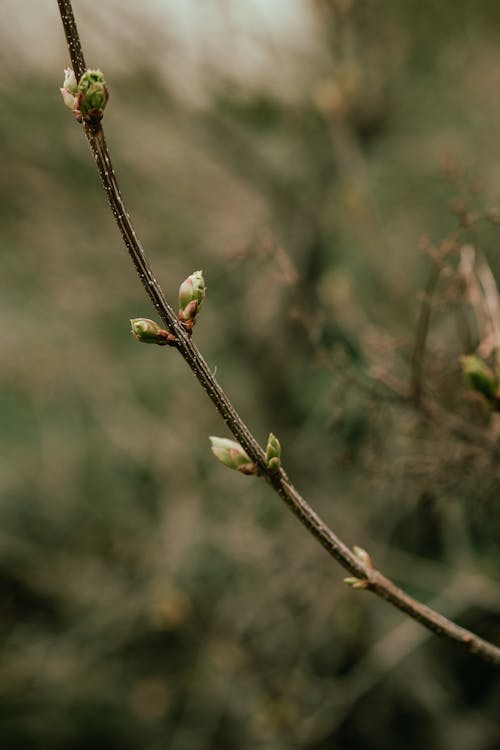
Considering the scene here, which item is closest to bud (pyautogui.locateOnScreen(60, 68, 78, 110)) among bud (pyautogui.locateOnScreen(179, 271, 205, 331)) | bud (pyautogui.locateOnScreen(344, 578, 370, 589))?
bud (pyautogui.locateOnScreen(179, 271, 205, 331))

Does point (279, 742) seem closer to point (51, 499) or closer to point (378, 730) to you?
point (378, 730)

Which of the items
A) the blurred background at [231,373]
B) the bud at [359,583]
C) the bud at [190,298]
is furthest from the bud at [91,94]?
the blurred background at [231,373]

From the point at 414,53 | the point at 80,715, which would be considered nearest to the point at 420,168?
the point at 414,53

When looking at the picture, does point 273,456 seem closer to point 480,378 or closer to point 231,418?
point 231,418

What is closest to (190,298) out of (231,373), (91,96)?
(91,96)

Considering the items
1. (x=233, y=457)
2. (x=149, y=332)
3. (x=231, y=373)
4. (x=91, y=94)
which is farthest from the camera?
(x=231, y=373)

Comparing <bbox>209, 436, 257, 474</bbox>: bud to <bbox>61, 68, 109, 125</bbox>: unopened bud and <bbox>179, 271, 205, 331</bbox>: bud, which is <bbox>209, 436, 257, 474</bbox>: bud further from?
<bbox>61, 68, 109, 125</bbox>: unopened bud
